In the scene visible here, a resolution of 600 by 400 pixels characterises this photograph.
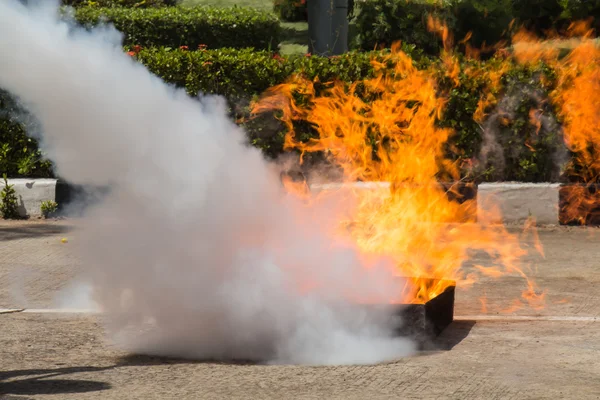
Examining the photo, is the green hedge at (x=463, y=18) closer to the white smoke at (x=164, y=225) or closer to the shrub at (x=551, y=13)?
the shrub at (x=551, y=13)

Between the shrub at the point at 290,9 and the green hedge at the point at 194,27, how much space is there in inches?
169

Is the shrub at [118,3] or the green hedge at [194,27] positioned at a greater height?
the shrub at [118,3]

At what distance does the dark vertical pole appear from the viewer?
13.9 metres

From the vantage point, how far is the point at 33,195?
38.5ft

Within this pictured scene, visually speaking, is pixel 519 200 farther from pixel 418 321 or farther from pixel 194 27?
pixel 194 27

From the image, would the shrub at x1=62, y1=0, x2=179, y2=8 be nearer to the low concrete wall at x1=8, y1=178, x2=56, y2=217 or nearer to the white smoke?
the low concrete wall at x1=8, y1=178, x2=56, y2=217

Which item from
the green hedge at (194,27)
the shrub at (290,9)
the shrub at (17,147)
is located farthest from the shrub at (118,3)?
the shrub at (17,147)

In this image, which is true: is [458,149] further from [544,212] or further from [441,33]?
[441,33]

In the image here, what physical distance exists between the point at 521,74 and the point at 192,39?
23.1 feet

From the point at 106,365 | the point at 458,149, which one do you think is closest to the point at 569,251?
the point at 458,149

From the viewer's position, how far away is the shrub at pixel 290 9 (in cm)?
2134

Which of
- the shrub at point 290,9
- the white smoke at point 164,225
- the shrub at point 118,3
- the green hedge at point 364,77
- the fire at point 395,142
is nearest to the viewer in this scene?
the white smoke at point 164,225

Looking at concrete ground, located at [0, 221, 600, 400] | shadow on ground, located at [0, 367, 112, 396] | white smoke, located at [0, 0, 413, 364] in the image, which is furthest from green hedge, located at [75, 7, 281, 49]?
shadow on ground, located at [0, 367, 112, 396]

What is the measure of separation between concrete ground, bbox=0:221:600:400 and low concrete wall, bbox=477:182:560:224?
2.60m
